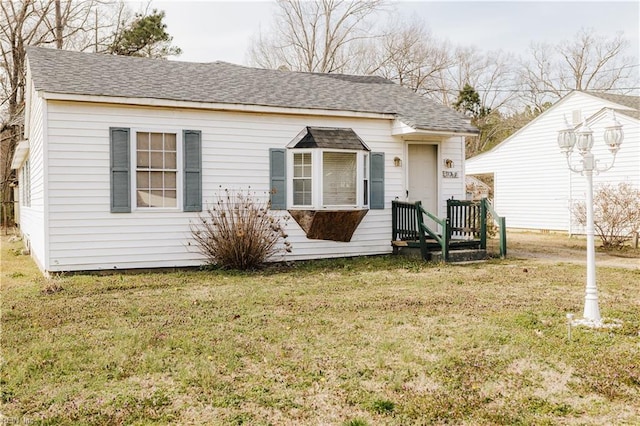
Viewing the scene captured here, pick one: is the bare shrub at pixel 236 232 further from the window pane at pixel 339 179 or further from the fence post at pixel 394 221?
the fence post at pixel 394 221

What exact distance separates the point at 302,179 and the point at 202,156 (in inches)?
75.3

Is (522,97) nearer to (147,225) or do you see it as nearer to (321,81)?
(321,81)

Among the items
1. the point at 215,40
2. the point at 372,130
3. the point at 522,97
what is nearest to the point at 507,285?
the point at 372,130

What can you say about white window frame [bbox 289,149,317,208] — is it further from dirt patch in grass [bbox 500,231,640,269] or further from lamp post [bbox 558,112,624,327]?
lamp post [bbox 558,112,624,327]

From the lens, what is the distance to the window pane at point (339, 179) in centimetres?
985

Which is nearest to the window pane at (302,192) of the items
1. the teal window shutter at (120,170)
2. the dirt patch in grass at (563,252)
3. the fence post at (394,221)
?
the fence post at (394,221)

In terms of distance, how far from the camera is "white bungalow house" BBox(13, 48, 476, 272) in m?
8.38

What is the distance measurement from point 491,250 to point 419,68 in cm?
1887

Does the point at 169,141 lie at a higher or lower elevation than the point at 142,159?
higher

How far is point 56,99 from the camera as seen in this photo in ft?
26.5

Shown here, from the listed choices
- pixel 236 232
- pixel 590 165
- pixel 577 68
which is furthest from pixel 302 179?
pixel 577 68

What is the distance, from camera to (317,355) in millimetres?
4340

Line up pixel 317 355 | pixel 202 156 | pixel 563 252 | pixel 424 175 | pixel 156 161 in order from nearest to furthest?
pixel 317 355 < pixel 156 161 < pixel 202 156 < pixel 424 175 < pixel 563 252

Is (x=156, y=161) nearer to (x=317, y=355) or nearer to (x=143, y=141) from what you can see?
(x=143, y=141)
